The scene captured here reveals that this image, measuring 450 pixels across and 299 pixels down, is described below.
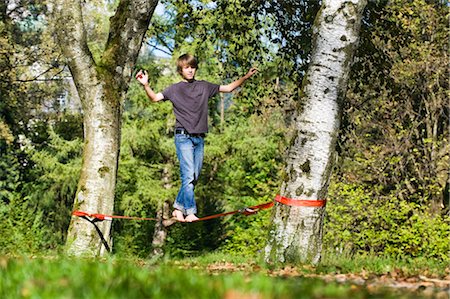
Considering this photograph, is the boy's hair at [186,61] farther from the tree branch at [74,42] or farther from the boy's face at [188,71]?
the tree branch at [74,42]

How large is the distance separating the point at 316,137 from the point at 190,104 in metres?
1.99

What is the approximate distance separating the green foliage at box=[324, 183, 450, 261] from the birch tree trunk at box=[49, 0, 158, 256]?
8686mm

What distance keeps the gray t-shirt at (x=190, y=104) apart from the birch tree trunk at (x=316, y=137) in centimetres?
155

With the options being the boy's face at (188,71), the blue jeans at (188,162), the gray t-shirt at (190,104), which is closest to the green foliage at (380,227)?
the blue jeans at (188,162)

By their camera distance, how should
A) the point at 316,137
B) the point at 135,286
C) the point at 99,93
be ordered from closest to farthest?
the point at 135,286, the point at 316,137, the point at 99,93

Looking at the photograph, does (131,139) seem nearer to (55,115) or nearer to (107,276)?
(55,115)

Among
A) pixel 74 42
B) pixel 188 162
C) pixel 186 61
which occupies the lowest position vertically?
pixel 188 162

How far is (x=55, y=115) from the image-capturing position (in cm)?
3159

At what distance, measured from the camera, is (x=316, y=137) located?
706cm

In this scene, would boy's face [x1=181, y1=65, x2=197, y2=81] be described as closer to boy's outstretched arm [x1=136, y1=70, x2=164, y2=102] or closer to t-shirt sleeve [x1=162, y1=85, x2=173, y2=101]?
t-shirt sleeve [x1=162, y1=85, x2=173, y2=101]

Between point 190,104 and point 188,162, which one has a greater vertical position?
point 190,104

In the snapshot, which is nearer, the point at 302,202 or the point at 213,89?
the point at 302,202

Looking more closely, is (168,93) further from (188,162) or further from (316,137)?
(316,137)

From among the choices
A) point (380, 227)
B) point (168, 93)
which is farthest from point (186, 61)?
point (380, 227)
